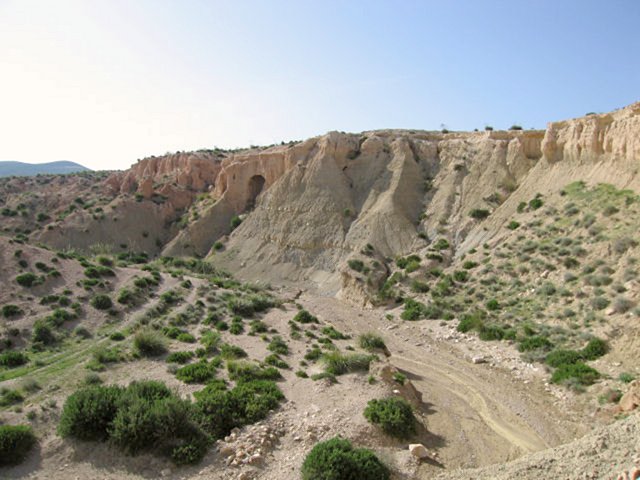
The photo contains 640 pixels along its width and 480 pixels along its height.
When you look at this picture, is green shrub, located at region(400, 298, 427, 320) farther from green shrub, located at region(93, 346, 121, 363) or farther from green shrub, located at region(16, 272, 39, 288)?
green shrub, located at region(16, 272, 39, 288)

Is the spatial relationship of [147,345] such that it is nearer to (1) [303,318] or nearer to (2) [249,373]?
(2) [249,373]

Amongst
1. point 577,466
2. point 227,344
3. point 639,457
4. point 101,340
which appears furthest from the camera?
point 101,340

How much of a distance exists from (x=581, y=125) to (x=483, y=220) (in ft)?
29.1

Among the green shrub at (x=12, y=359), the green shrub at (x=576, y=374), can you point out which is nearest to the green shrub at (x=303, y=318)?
the green shrub at (x=576, y=374)

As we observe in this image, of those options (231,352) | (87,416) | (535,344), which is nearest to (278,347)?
(231,352)

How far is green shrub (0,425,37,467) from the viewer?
33.2 feet

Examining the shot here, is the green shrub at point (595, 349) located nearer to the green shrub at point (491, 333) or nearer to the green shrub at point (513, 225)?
the green shrub at point (491, 333)

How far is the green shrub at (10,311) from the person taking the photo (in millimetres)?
21641

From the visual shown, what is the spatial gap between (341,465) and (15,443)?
752cm

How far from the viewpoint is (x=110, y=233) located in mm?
45188

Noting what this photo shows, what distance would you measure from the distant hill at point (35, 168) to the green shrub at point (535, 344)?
455 feet

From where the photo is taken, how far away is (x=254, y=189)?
4738 centimetres

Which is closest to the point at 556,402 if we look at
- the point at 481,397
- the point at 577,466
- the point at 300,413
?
the point at 481,397

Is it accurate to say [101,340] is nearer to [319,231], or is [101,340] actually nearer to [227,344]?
[227,344]
